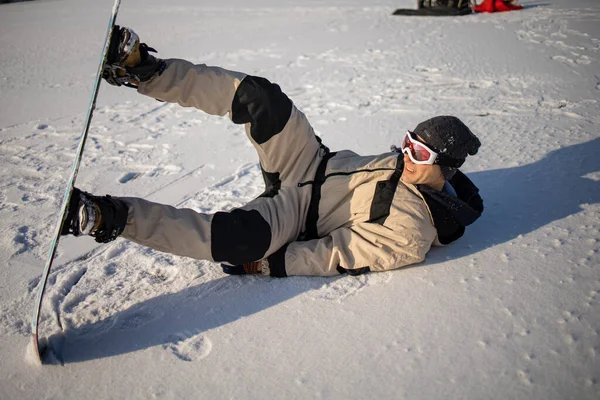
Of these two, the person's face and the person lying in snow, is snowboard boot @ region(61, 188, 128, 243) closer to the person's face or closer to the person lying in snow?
the person lying in snow

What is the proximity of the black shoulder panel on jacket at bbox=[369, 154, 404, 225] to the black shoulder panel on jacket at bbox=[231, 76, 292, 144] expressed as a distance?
46 cm

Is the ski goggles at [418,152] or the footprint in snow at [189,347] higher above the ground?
the ski goggles at [418,152]

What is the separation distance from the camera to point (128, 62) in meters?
1.75

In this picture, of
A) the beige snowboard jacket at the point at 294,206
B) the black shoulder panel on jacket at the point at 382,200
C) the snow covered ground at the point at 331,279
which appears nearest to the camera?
the snow covered ground at the point at 331,279

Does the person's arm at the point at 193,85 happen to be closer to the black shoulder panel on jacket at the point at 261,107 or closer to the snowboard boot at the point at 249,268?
the black shoulder panel on jacket at the point at 261,107

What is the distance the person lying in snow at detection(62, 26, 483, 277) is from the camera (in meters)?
1.72

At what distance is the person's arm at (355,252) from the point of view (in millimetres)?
1775

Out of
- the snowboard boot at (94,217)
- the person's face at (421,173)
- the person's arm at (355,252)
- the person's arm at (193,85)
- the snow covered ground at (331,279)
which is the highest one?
the person's arm at (193,85)

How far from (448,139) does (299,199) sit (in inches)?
24.6

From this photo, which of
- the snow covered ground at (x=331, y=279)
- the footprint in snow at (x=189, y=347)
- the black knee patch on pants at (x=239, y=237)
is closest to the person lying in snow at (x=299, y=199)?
the black knee patch on pants at (x=239, y=237)

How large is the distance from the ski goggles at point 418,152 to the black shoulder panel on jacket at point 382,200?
0.36ft

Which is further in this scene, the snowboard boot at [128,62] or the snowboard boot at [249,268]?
the snowboard boot at [249,268]

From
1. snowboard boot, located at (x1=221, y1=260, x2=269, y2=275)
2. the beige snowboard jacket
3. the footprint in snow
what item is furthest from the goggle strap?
the footprint in snow

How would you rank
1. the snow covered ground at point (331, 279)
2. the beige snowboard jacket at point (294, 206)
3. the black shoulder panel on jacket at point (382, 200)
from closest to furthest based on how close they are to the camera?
1. the snow covered ground at point (331, 279)
2. the beige snowboard jacket at point (294, 206)
3. the black shoulder panel on jacket at point (382, 200)
